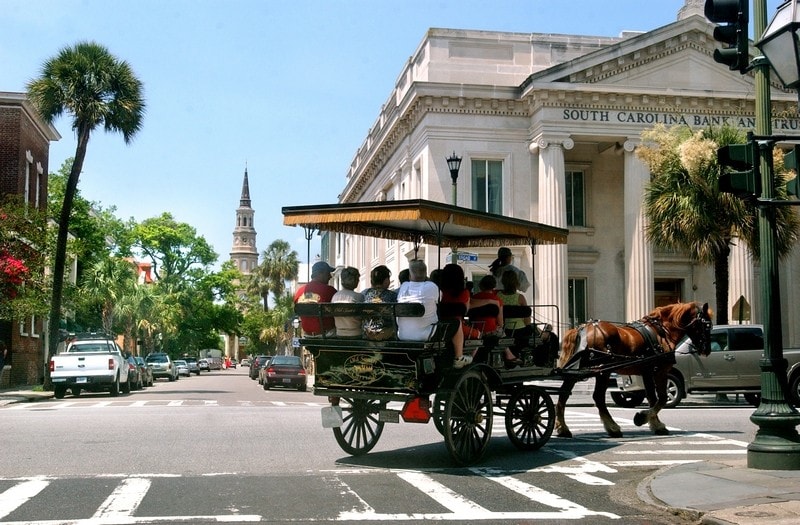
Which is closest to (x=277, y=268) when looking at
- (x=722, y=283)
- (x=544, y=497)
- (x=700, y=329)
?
(x=722, y=283)

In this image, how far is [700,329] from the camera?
14148 millimetres

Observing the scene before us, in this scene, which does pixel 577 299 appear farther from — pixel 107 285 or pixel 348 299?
pixel 107 285

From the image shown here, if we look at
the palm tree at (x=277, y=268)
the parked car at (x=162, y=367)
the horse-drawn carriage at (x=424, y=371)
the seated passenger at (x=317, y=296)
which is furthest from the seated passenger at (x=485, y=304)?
the palm tree at (x=277, y=268)

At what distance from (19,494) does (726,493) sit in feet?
21.8

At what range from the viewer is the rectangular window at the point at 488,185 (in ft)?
119

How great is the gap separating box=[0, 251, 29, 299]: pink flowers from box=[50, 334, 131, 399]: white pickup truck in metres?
2.54

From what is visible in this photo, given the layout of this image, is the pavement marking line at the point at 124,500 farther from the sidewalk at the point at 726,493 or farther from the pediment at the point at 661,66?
the pediment at the point at 661,66

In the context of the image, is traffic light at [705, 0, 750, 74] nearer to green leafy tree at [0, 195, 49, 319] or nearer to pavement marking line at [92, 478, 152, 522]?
pavement marking line at [92, 478, 152, 522]

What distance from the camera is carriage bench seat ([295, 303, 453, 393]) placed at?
10.1 metres

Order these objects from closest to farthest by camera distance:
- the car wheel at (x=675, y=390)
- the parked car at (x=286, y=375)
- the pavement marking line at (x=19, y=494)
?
Result: the pavement marking line at (x=19, y=494), the car wheel at (x=675, y=390), the parked car at (x=286, y=375)

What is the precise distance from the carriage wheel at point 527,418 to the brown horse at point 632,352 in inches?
36.9

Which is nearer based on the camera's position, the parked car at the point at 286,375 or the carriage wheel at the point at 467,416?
the carriage wheel at the point at 467,416

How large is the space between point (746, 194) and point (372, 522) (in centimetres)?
522

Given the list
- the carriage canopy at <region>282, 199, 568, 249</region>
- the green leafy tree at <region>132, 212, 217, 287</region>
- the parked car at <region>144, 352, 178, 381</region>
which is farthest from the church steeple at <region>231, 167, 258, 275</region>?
the carriage canopy at <region>282, 199, 568, 249</region>
